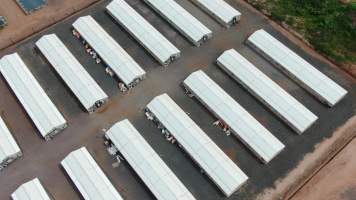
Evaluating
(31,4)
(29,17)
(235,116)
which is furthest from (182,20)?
(31,4)

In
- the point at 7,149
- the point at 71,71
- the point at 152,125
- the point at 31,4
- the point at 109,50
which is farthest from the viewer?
the point at 31,4

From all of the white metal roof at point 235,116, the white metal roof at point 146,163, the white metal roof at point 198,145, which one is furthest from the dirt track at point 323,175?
the white metal roof at point 146,163

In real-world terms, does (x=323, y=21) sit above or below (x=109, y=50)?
below

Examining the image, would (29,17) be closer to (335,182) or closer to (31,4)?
(31,4)

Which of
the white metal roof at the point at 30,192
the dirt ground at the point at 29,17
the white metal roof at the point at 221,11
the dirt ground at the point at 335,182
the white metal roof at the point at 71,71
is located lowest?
the dirt ground at the point at 335,182

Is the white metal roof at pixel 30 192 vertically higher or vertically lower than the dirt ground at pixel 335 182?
higher

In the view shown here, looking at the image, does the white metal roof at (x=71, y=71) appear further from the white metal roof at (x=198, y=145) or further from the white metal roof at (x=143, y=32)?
the white metal roof at (x=143, y=32)
